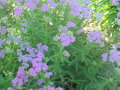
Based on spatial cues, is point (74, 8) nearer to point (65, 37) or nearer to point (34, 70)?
point (65, 37)

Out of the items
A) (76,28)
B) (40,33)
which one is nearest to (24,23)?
(40,33)

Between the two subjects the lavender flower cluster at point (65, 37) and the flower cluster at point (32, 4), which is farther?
the flower cluster at point (32, 4)

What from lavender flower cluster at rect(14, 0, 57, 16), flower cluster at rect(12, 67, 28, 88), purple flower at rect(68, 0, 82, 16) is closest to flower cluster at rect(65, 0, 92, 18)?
purple flower at rect(68, 0, 82, 16)

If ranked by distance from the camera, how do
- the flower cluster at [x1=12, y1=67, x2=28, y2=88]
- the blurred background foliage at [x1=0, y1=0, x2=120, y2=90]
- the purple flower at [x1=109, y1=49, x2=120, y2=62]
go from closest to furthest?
the flower cluster at [x1=12, y1=67, x2=28, y2=88]
the purple flower at [x1=109, y1=49, x2=120, y2=62]
the blurred background foliage at [x1=0, y1=0, x2=120, y2=90]

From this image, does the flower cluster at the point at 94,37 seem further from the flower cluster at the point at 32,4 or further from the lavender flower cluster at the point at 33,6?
the flower cluster at the point at 32,4

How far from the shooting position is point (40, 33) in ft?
7.16

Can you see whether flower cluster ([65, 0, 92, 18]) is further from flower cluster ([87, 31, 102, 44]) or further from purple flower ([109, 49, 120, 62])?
purple flower ([109, 49, 120, 62])

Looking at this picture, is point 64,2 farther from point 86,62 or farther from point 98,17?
point 86,62

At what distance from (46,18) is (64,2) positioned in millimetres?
354

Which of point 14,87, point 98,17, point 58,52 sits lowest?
point 14,87

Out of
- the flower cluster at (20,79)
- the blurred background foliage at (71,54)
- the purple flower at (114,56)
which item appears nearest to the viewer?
the flower cluster at (20,79)

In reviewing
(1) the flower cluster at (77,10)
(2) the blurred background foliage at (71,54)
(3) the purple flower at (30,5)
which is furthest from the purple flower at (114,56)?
(3) the purple flower at (30,5)

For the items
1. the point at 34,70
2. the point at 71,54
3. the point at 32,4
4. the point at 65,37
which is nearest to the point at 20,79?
the point at 34,70

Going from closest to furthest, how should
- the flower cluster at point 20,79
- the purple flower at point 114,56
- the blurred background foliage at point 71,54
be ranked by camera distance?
1. the flower cluster at point 20,79
2. the purple flower at point 114,56
3. the blurred background foliage at point 71,54
